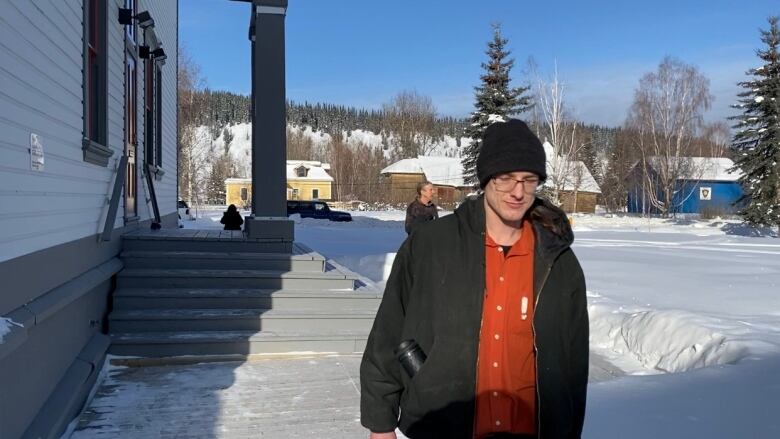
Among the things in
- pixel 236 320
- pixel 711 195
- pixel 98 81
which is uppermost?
pixel 98 81

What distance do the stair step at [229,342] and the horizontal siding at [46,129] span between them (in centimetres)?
114

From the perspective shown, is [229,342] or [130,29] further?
[130,29]

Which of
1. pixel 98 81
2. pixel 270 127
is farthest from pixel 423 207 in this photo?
pixel 98 81

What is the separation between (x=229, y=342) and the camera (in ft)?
19.9

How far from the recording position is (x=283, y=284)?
7.03 meters

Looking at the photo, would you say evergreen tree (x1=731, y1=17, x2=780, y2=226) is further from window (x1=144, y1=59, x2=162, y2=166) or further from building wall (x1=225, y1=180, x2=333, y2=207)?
building wall (x1=225, y1=180, x2=333, y2=207)

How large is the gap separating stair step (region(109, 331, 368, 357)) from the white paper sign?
8.03ft

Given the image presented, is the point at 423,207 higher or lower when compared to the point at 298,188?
lower

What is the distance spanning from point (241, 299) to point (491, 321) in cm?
509

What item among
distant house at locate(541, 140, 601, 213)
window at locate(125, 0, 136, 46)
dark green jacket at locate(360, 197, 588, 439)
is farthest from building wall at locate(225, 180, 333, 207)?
dark green jacket at locate(360, 197, 588, 439)

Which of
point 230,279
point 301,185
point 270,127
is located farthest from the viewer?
point 301,185

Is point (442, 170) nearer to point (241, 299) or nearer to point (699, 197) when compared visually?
point (699, 197)

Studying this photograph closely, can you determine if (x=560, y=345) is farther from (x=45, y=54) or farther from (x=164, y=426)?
(x=45, y=54)

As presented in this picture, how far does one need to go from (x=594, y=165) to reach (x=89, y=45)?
2839 inches
